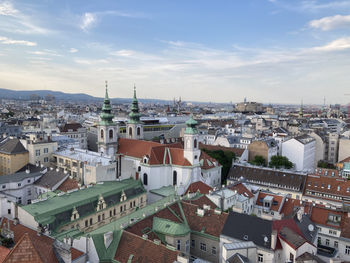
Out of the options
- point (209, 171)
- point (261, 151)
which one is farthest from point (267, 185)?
point (261, 151)

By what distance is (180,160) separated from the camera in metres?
61.5

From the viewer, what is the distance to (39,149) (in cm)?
6525

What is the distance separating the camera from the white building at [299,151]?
92375 millimetres

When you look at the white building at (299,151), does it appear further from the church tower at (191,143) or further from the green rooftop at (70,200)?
the green rooftop at (70,200)

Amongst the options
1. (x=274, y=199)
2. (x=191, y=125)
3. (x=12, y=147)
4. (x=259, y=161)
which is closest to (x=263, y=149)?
(x=259, y=161)

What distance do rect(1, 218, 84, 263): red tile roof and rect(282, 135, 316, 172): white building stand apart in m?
80.1

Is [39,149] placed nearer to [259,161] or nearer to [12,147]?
[12,147]

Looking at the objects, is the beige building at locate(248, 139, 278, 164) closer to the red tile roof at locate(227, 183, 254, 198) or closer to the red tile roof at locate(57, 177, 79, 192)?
the red tile roof at locate(227, 183, 254, 198)

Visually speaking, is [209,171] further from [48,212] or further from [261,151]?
[48,212]

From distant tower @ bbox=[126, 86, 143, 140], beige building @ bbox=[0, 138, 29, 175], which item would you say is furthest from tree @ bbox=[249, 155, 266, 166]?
beige building @ bbox=[0, 138, 29, 175]

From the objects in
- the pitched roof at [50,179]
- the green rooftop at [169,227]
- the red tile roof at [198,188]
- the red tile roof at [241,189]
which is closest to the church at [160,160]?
the red tile roof at [198,188]

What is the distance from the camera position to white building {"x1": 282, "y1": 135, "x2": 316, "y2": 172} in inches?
3637

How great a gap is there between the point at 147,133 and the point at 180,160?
69.8 m

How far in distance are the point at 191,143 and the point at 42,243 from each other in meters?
38.4
